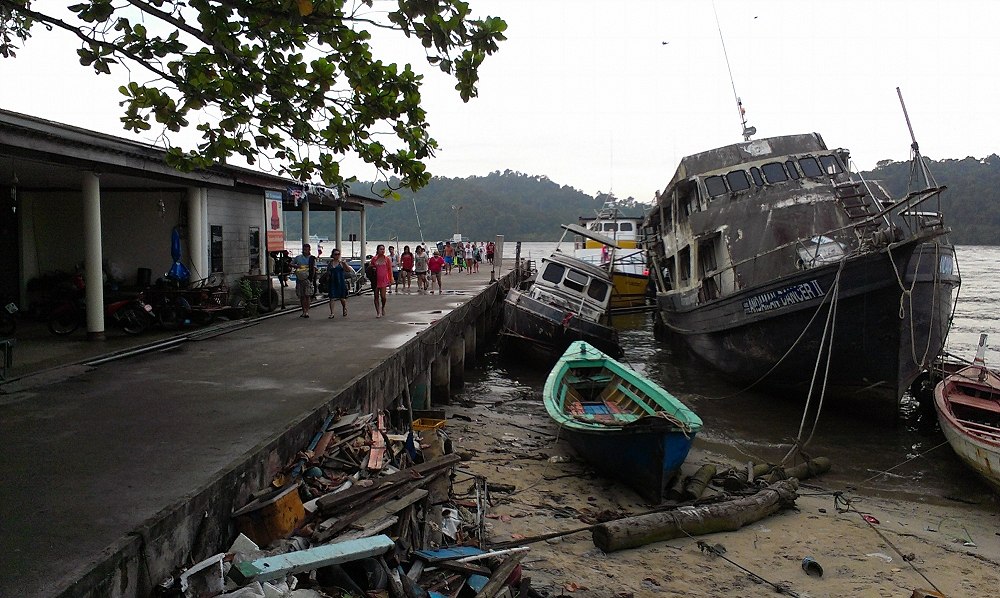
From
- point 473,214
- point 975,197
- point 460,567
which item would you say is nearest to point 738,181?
point 460,567

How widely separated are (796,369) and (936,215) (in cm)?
386

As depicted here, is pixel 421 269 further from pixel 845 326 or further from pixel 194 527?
pixel 194 527

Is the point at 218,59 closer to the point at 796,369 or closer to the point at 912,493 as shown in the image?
the point at 912,493

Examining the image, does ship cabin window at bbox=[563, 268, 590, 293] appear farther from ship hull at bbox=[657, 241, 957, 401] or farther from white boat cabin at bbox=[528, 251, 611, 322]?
ship hull at bbox=[657, 241, 957, 401]

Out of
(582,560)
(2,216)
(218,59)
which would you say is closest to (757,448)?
(582,560)

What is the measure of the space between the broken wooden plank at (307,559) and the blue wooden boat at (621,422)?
4655 mm

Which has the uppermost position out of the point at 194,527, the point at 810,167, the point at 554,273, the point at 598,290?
the point at 810,167

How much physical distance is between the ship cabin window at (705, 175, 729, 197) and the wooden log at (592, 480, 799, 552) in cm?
941

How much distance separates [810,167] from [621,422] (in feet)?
34.1

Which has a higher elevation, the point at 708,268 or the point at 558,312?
the point at 708,268

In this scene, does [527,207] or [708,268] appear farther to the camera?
[527,207]

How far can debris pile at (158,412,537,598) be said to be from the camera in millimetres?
4434

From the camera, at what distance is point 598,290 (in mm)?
20375

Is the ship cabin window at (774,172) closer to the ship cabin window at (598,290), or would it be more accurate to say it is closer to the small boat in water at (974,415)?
the small boat in water at (974,415)
